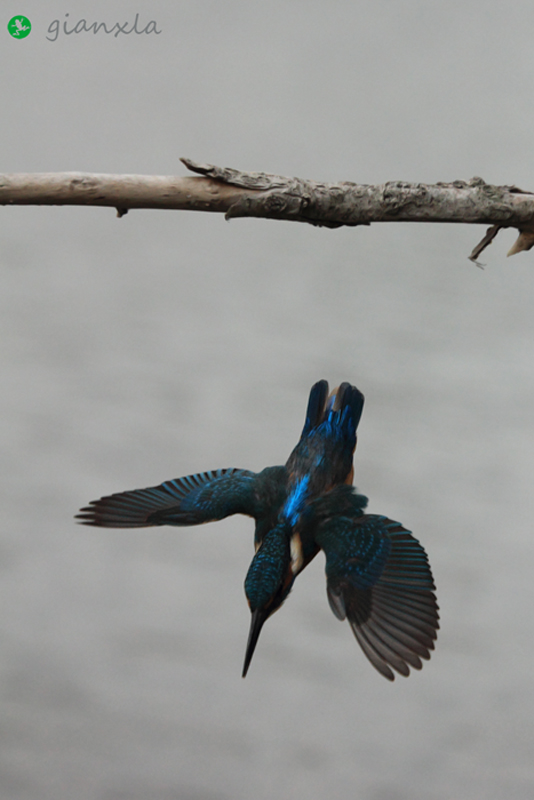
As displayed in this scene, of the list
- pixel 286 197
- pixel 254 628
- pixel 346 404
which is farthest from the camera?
pixel 286 197

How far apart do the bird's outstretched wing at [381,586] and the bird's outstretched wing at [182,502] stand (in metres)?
0.17

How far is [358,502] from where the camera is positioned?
1658 mm

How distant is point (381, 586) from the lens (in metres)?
1.64

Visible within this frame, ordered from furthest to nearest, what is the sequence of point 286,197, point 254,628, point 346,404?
point 286,197 → point 346,404 → point 254,628

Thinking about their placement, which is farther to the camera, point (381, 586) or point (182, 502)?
point (182, 502)

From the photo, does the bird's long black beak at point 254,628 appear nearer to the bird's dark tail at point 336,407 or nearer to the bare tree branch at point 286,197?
the bird's dark tail at point 336,407

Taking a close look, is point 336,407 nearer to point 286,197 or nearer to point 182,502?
point 182,502

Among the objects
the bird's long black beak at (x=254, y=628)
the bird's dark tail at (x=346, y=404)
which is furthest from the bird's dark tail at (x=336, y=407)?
the bird's long black beak at (x=254, y=628)

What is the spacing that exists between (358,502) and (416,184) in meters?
0.72

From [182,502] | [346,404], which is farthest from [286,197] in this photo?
[182,502]

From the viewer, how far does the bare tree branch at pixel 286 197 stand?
176 cm

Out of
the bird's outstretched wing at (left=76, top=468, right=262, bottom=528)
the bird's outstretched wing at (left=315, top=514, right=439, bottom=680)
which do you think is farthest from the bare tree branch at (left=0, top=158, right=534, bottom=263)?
the bird's outstretched wing at (left=315, top=514, right=439, bottom=680)

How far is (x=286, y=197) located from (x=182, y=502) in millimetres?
639

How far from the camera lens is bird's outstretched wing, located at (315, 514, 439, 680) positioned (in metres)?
1.59
